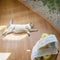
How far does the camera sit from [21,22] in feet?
13.1

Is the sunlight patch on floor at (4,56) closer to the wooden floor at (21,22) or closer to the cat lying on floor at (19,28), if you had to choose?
the wooden floor at (21,22)

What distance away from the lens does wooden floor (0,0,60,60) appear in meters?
3.04

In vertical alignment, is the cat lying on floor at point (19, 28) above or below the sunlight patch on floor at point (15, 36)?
above

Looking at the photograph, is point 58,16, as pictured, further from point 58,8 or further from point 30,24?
point 30,24

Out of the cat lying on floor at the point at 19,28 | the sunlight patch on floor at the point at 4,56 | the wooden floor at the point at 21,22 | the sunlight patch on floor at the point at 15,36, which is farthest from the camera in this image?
the cat lying on floor at the point at 19,28

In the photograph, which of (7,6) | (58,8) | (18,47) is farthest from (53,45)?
(7,6)

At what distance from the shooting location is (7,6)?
4621mm

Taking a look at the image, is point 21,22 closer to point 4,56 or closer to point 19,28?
point 19,28

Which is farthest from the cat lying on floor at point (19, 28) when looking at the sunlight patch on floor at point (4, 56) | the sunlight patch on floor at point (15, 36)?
the sunlight patch on floor at point (4, 56)

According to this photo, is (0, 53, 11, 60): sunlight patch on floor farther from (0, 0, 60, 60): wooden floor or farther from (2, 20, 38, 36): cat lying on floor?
(2, 20, 38, 36): cat lying on floor

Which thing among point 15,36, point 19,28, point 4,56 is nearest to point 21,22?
point 19,28

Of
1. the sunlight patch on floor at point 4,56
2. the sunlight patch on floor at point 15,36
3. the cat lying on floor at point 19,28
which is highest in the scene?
the cat lying on floor at point 19,28

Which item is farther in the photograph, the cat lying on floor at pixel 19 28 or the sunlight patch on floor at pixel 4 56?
the cat lying on floor at pixel 19 28

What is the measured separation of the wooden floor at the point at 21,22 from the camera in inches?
120
